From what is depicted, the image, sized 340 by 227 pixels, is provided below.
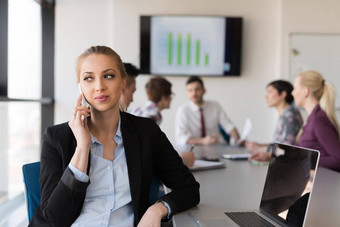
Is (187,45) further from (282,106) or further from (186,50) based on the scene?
(282,106)

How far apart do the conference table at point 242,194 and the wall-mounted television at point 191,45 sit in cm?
286

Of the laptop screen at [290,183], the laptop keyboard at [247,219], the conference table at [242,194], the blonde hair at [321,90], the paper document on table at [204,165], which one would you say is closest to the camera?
the laptop screen at [290,183]

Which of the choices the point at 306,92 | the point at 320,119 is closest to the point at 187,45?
the point at 306,92

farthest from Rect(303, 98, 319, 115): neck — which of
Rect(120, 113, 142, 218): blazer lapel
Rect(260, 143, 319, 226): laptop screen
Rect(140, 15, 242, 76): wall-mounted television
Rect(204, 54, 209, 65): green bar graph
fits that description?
Rect(204, 54, 209, 65): green bar graph

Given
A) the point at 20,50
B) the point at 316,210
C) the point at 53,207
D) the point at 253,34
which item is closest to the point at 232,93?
the point at 253,34

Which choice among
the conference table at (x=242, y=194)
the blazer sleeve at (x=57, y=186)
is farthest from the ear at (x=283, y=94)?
the blazer sleeve at (x=57, y=186)

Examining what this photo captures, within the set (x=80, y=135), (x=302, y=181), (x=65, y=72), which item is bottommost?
(x=302, y=181)

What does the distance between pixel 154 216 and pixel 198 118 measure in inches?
131

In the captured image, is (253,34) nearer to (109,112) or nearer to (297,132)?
(297,132)

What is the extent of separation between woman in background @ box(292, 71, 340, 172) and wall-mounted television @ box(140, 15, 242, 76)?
2216 millimetres

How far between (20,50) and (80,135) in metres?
3.27

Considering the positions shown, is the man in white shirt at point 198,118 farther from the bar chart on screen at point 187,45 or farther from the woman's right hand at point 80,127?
the woman's right hand at point 80,127

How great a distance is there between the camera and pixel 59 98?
5250 millimetres

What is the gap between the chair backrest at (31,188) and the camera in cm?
159
